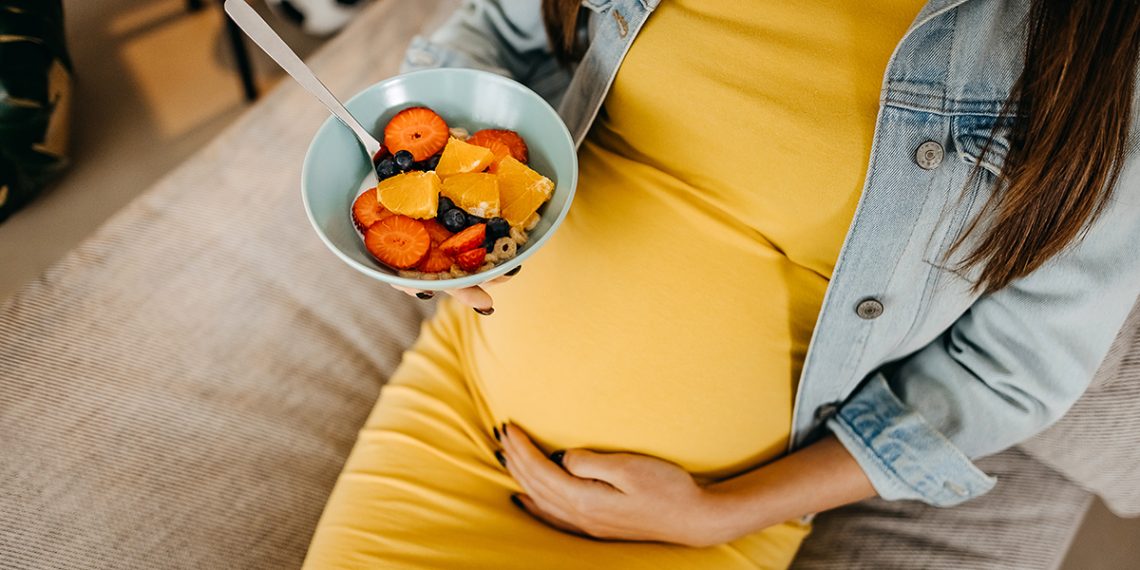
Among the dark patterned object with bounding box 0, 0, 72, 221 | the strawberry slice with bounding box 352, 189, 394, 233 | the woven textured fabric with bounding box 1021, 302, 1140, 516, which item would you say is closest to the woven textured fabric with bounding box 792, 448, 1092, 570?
the woven textured fabric with bounding box 1021, 302, 1140, 516

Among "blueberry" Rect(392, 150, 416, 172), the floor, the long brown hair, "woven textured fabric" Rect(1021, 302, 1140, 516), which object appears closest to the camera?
the long brown hair

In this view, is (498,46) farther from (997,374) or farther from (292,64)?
(997,374)

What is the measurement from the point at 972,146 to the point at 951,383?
0.96ft

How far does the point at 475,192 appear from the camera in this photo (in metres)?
0.64

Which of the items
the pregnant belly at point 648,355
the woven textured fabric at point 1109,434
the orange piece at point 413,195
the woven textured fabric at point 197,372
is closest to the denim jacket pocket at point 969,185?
the pregnant belly at point 648,355

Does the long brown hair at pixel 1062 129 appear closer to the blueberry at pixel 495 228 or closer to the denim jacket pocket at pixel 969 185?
the denim jacket pocket at pixel 969 185

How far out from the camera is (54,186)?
5.21ft

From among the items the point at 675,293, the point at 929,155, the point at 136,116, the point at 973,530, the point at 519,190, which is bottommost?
the point at 136,116

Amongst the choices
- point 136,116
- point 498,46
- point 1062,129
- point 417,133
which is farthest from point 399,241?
point 136,116

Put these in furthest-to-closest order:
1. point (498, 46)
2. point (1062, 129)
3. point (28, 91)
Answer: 1. point (28, 91)
2. point (498, 46)
3. point (1062, 129)

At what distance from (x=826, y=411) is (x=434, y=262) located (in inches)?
21.1

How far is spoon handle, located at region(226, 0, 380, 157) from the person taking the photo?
62cm

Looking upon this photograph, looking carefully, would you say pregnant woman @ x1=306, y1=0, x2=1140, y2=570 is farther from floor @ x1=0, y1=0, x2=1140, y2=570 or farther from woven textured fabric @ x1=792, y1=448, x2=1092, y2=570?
floor @ x1=0, y1=0, x2=1140, y2=570

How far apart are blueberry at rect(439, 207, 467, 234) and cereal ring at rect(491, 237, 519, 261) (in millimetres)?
36
